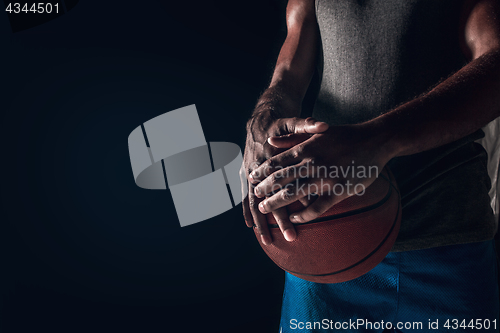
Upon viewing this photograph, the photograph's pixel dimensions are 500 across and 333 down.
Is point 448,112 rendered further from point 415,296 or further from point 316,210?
point 415,296

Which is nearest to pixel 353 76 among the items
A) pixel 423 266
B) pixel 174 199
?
pixel 423 266

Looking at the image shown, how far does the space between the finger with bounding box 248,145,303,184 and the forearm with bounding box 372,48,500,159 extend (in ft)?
0.50

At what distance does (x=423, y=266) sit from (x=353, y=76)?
60 centimetres

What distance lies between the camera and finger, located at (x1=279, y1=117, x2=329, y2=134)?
1.89ft

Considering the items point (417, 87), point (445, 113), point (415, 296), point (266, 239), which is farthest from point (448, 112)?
point (415, 296)

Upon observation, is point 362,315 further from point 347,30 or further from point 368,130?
point 347,30

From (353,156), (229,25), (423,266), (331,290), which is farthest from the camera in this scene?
(229,25)

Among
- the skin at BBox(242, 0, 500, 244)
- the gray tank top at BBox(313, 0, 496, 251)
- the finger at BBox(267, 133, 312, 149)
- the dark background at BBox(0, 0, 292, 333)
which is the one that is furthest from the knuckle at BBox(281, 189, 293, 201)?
the dark background at BBox(0, 0, 292, 333)

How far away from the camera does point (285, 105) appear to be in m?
0.87

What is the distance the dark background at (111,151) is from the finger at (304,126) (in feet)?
2.60

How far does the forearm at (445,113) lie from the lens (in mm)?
589

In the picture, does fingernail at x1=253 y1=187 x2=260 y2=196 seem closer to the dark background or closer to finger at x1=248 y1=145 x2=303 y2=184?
finger at x1=248 y1=145 x2=303 y2=184

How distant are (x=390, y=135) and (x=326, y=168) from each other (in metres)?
0.15

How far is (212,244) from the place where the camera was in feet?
4.89
